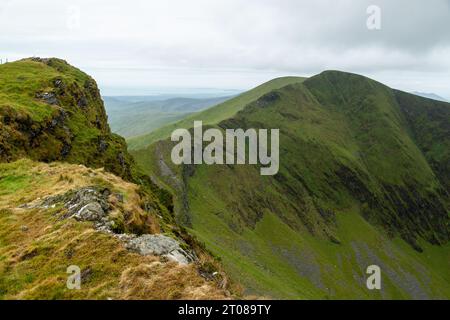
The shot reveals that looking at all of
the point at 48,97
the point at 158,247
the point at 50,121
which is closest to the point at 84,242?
the point at 158,247

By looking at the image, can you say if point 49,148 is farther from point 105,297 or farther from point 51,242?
point 105,297

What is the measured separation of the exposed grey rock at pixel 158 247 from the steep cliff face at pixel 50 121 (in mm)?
27553

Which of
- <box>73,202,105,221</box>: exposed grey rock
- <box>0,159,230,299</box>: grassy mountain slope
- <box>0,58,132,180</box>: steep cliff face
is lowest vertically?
<box>0,159,230,299</box>: grassy mountain slope

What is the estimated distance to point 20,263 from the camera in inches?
715

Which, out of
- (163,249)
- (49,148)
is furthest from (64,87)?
(163,249)

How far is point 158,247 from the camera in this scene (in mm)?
19609

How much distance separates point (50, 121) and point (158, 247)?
138 ft

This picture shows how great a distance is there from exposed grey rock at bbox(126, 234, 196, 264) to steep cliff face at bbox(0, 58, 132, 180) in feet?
90.4

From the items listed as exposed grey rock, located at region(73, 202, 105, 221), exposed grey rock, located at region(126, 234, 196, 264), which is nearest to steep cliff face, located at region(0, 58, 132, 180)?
exposed grey rock, located at region(73, 202, 105, 221)

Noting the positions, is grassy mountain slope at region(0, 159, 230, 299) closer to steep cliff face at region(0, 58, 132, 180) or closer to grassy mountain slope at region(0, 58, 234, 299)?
grassy mountain slope at region(0, 58, 234, 299)

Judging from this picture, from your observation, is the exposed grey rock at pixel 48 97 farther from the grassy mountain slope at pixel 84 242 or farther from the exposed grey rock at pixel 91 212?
the exposed grey rock at pixel 91 212

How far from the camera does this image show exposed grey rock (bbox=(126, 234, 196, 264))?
62.2 feet

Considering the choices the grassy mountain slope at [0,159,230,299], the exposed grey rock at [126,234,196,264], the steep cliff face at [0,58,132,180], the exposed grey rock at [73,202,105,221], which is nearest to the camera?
the grassy mountain slope at [0,159,230,299]

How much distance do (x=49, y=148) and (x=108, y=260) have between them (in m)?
37.7
